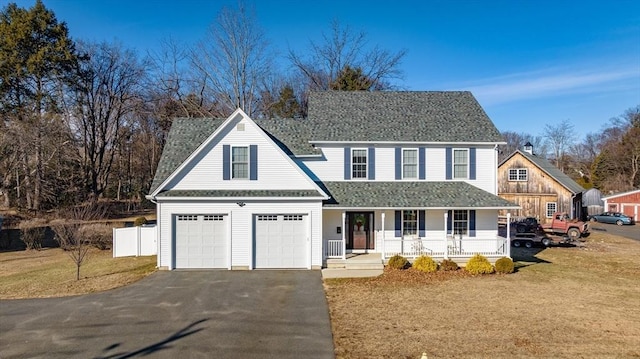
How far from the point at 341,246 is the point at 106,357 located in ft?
38.6

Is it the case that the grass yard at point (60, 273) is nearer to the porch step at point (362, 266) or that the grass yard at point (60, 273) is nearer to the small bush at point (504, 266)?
the porch step at point (362, 266)

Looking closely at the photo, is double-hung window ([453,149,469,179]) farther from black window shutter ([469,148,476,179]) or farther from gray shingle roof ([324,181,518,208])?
gray shingle roof ([324,181,518,208])

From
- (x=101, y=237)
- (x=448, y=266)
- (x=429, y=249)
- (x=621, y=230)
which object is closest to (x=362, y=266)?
(x=429, y=249)

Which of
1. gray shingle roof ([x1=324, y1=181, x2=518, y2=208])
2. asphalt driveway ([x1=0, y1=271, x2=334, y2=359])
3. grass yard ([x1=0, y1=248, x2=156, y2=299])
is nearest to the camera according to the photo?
asphalt driveway ([x1=0, y1=271, x2=334, y2=359])

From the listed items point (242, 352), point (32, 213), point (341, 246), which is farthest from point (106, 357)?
point (32, 213)

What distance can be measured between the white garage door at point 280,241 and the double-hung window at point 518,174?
87.7 feet

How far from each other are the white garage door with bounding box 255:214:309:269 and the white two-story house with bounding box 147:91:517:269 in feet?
0.15

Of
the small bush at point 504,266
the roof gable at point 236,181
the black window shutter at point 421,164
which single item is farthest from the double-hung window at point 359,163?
the small bush at point 504,266

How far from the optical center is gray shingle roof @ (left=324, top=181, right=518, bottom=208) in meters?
18.8

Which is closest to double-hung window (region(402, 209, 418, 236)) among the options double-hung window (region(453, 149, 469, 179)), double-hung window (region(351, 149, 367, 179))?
double-hung window (region(351, 149, 367, 179))

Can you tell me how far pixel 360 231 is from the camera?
20.3 metres

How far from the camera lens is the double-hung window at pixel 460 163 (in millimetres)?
20953

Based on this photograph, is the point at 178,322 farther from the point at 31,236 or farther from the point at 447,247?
the point at 31,236

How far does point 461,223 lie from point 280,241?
29.6 feet
